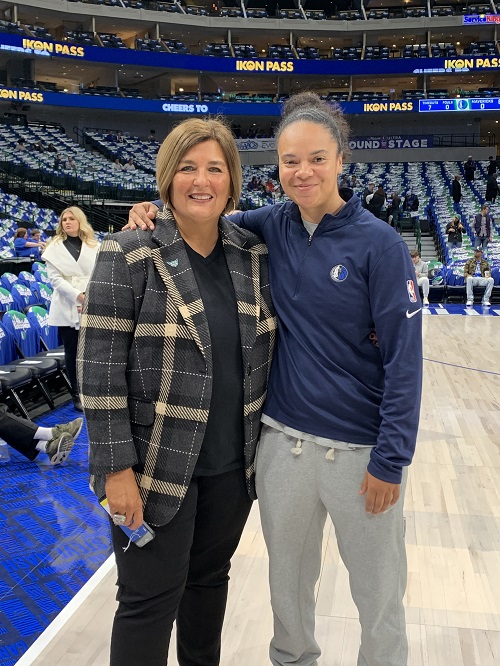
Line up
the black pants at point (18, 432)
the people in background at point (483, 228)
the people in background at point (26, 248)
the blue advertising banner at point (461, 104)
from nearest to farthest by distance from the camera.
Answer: the black pants at point (18, 432), the people in background at point (26, 248), the people in background at point (483, 228), the blue advertising banner at point (461, 104)

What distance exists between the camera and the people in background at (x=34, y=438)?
3969mm

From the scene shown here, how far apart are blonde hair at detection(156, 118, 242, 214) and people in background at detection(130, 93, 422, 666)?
11 centimetres

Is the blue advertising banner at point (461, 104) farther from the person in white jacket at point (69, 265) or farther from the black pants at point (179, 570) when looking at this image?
the black pants at point (179, 570)

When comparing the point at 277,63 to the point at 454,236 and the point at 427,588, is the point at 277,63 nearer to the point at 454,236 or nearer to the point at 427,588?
the point at 454,236

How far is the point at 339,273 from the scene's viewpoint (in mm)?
1660

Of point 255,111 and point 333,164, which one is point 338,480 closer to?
point 333,164

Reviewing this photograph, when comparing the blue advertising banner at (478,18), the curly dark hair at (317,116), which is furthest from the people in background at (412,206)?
the curly dark hair at (317,116)

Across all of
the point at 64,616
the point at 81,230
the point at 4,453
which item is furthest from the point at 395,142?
the point at 64,616

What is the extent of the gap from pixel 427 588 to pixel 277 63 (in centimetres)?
2837

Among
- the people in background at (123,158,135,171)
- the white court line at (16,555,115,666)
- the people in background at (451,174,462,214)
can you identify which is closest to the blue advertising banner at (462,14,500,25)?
the people in background at (451,174,462,214)

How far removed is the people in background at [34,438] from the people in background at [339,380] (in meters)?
2.53

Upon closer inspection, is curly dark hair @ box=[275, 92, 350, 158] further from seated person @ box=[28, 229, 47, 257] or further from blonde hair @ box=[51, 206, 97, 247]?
seated person @ box=[28, 229, 47, 257]

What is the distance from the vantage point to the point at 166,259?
1622mm

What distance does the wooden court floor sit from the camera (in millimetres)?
2293
